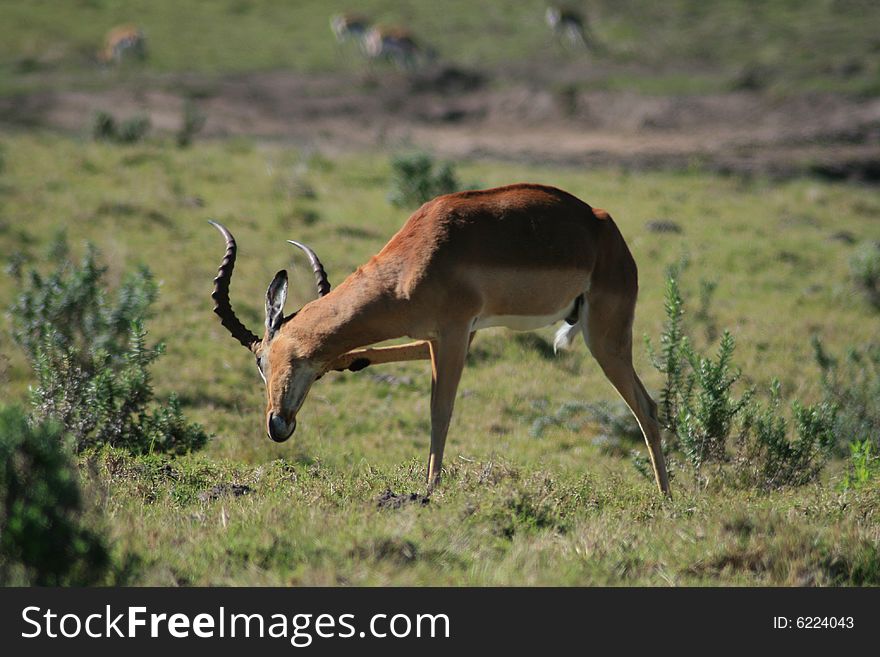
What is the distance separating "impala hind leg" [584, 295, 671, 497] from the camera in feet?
23.2

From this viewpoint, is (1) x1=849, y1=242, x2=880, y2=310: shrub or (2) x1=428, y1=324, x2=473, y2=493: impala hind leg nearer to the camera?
(2) x1=428, y1=324, x2=473, y2=493: impala hind leg

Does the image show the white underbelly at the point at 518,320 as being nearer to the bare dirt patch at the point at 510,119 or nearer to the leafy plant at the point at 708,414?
the leafy plant at the point at 708,414

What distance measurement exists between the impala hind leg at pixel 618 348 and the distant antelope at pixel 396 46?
2658 centimetres

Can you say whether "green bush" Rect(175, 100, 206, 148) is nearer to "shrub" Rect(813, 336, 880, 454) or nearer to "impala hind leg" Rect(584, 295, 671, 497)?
"shrub" Rect(813, 336, 880, 454)

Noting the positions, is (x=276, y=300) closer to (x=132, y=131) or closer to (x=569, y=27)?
(x=132, y=131)

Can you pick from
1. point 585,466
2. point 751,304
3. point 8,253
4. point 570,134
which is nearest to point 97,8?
point 570,134

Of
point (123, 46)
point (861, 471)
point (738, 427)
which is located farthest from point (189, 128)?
point (861, 471)

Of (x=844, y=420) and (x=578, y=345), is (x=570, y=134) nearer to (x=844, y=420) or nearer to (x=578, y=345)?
(x=578, y=345)

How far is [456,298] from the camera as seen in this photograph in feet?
21.2

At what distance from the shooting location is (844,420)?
887cm

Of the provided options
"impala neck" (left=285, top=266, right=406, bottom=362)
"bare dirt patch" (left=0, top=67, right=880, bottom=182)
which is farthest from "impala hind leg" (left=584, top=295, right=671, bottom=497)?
"bare dirt patch" (left=0, top=67, right=880, bottom=182)

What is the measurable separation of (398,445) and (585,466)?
4.95 feet

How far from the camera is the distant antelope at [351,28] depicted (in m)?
34.0

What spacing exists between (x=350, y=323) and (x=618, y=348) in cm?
190
